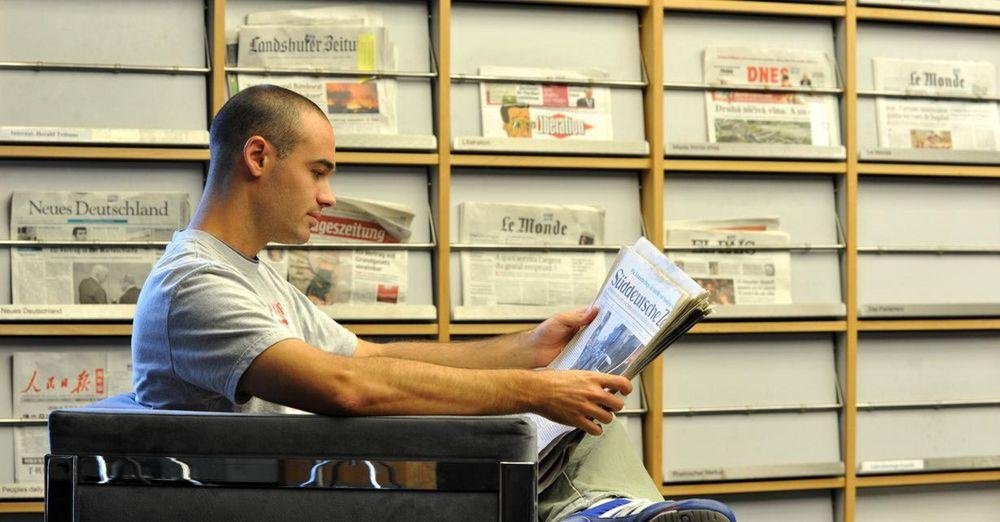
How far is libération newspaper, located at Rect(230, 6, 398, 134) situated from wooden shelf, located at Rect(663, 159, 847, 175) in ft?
2.47

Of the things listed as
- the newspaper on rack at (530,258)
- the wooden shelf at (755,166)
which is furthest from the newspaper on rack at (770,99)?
the newspaper on rack at (530,258)

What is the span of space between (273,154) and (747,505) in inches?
73.3

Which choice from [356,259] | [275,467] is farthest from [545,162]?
[275,467]

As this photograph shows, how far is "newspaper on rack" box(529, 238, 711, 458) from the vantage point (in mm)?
1654

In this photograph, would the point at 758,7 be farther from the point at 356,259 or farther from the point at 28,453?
the point at 28,453

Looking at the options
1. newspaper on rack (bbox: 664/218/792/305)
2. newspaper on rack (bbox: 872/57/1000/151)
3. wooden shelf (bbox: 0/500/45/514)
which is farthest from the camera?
newspaper on rack (bbox: 872/57/1000/151)

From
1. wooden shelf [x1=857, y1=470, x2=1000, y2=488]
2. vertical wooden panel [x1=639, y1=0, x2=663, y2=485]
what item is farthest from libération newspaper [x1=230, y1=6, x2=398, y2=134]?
wooden shelf [x1=857, y1=470, x2=1000, y2=488]

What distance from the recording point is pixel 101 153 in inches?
109

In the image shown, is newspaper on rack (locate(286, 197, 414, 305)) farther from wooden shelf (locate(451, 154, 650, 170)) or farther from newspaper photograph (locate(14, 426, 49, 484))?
A: newspaper photograph (locate(14, 426, 49, 484))

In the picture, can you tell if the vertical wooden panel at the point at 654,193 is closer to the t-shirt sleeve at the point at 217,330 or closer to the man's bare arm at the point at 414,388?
the man's bare arm at the point at 414,388

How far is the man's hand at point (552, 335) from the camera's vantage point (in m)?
2.06

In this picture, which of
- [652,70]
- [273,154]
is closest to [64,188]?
[273,154]

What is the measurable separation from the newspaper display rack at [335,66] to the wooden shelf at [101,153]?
210mm

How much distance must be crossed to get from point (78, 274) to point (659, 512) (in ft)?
5.14
